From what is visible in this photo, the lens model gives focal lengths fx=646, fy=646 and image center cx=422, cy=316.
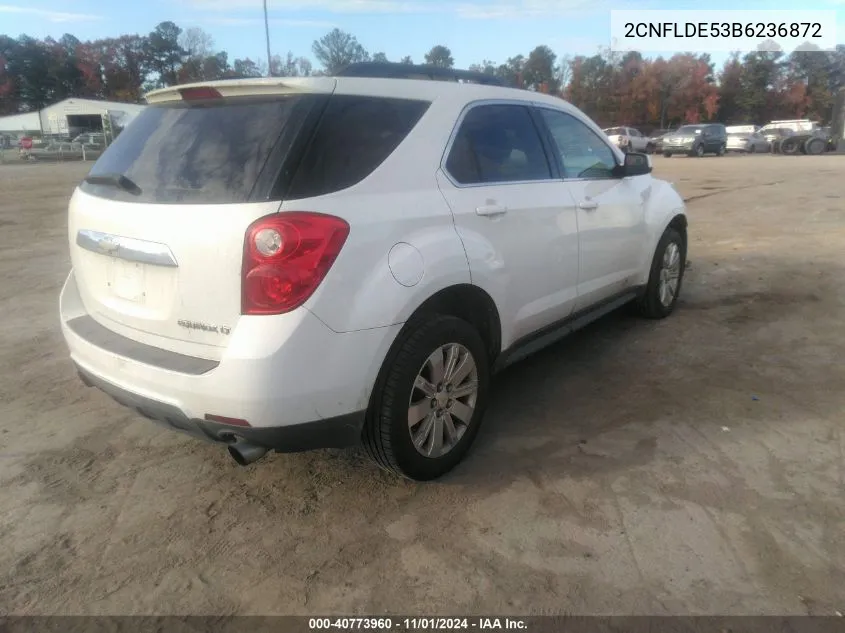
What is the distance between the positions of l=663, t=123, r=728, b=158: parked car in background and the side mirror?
102ft

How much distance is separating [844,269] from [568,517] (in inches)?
227

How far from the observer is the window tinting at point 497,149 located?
3189mm

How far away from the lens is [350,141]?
2.69m

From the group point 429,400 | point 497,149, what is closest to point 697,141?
point 497,149

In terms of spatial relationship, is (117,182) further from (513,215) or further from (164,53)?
(164,53)

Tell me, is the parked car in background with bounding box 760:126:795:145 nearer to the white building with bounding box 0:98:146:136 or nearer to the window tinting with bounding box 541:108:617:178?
the window tinting with bounding box 541:108:617:178

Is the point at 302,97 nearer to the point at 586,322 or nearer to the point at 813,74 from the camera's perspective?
the point at 586,322

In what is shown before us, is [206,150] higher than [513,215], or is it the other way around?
[206,150]

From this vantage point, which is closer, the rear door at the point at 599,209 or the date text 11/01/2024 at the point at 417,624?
the date text 11/01/2024 at the point at 417,624

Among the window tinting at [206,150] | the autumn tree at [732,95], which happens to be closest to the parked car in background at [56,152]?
the window tinting at [206,150]

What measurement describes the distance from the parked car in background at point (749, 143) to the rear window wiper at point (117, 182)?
129 ft

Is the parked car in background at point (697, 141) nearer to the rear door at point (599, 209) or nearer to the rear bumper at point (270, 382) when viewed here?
the rear door at point (599, 209)

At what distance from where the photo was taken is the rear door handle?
3135mm

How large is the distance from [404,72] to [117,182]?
161cm
